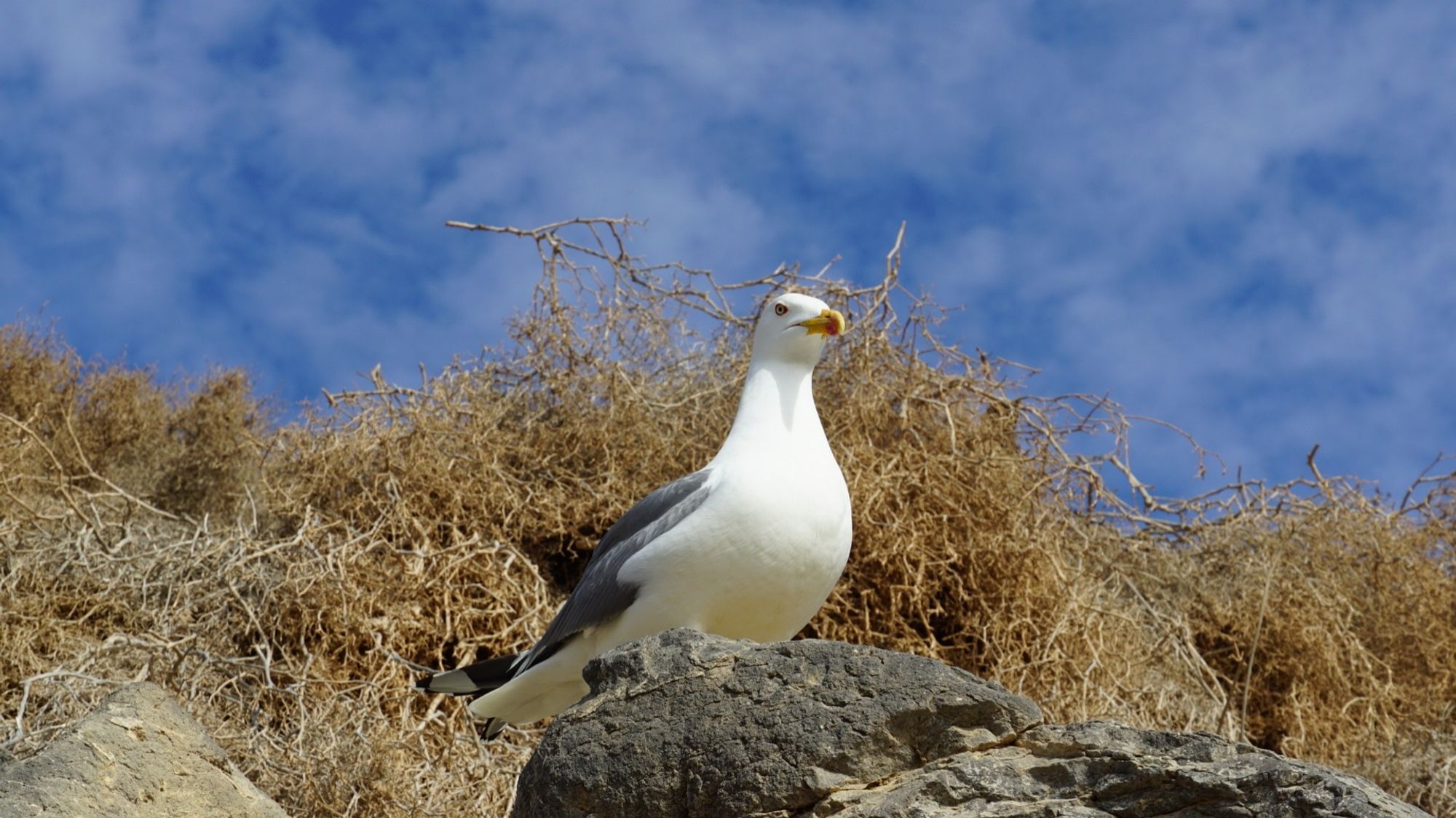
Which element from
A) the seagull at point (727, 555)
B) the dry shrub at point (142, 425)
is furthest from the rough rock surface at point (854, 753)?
the dry shrub at point (142, 425)

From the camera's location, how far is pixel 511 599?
6.35 m

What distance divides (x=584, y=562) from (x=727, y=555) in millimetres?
3108

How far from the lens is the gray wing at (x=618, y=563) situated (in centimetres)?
407

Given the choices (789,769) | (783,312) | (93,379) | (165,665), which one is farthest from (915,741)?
(93,379)

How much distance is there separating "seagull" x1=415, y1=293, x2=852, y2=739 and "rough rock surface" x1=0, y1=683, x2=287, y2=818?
2.08 ft

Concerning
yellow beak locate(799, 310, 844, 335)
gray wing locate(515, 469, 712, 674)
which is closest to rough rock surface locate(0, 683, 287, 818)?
gray wing locate(515, 469, 712, 674)

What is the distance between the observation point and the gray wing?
160 inches

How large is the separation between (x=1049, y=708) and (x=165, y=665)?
3.66 m

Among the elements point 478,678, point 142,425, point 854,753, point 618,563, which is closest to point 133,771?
point 478,678

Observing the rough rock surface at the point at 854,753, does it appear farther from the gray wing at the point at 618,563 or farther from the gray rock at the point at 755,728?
the gray wing at the point at 618,563

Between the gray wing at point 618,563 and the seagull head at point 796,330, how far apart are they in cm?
50

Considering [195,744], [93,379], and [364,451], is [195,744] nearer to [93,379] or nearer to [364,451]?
[364,451]

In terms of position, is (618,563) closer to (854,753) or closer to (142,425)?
A: (854,753)

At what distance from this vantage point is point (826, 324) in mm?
4434
